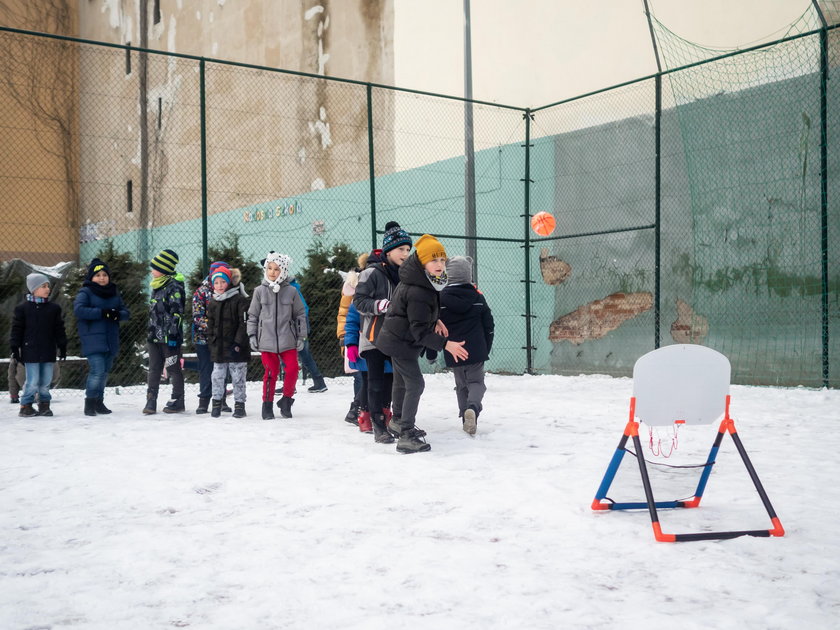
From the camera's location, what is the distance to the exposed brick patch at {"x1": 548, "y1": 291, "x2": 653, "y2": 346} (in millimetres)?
10688

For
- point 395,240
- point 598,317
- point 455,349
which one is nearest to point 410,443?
point 455,349

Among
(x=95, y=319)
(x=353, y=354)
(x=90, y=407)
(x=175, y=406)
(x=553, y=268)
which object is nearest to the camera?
(x=353, y=354)

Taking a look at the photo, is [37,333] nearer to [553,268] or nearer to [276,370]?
[276,370]

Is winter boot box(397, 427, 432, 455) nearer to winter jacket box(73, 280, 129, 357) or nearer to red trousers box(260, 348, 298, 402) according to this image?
red trousers box(260, 348, 298, 402)

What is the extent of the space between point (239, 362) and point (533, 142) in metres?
6.61

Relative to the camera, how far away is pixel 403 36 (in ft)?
46.5

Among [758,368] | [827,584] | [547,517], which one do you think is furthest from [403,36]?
[827,584]

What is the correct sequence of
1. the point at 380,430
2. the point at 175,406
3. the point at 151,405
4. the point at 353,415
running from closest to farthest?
the point at 380,430 → the point at 353,415 → the point at 151,405 → the point at 175,406

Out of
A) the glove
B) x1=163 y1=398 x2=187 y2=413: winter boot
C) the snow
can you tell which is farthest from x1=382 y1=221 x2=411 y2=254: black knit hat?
x1=163 y1=398 x2=187 y2=413: winter boot

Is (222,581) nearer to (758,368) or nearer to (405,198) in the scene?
(758,368)

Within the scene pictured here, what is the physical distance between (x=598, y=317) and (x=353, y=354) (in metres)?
5.53

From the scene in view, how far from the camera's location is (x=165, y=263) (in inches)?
303

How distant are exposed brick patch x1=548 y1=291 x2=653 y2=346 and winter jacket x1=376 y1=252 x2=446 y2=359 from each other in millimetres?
5878

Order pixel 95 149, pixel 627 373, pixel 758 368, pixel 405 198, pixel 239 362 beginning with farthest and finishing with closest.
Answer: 1. pixel 95 149
2. pixel 405 198
3. pixel 627 373
4. pixel 758 368
5. pixel 239 362
